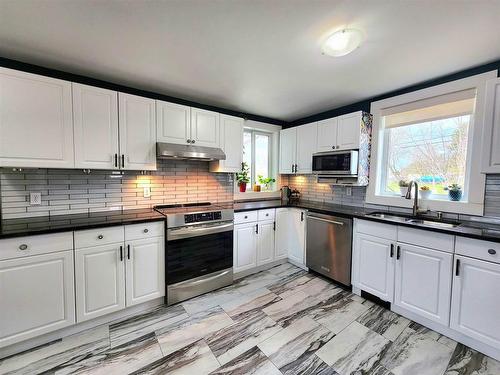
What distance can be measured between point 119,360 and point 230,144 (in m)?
2.51

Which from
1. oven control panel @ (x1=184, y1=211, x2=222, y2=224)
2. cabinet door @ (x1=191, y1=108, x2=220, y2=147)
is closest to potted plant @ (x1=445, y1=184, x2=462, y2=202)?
oven control panel @ (x1=184, y1=211, x2=222, y2=224)

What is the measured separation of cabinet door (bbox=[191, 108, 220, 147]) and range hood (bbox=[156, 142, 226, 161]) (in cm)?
11

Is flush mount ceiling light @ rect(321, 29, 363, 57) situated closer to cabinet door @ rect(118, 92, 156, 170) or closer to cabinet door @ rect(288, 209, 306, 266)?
cabinet door @ rect(118, 92, 156, 170)

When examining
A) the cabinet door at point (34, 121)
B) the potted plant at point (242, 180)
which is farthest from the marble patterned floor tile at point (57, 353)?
the potted plant at point (242, 180)

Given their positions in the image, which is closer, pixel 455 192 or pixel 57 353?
pixel 57 353

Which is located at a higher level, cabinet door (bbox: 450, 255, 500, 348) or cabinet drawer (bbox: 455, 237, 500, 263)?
cabinet drawer (bbox: 455, 237, 500, 263)

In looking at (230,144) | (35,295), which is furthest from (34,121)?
(230,144)

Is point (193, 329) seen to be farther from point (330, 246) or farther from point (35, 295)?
point (330, 246)

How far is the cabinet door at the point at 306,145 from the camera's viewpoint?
3344mm

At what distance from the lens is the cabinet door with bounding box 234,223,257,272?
9.47 ft

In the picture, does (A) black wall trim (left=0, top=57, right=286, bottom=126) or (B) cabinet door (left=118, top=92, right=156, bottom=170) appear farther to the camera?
(B) cabinet door (left=118, top=92, right=156, bottom=170)

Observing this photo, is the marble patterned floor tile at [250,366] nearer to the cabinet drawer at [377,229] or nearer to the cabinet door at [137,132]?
A: the cabinet drawer at [377,229]

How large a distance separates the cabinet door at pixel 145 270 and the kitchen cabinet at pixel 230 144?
1.26m

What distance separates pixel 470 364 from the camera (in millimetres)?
1641
